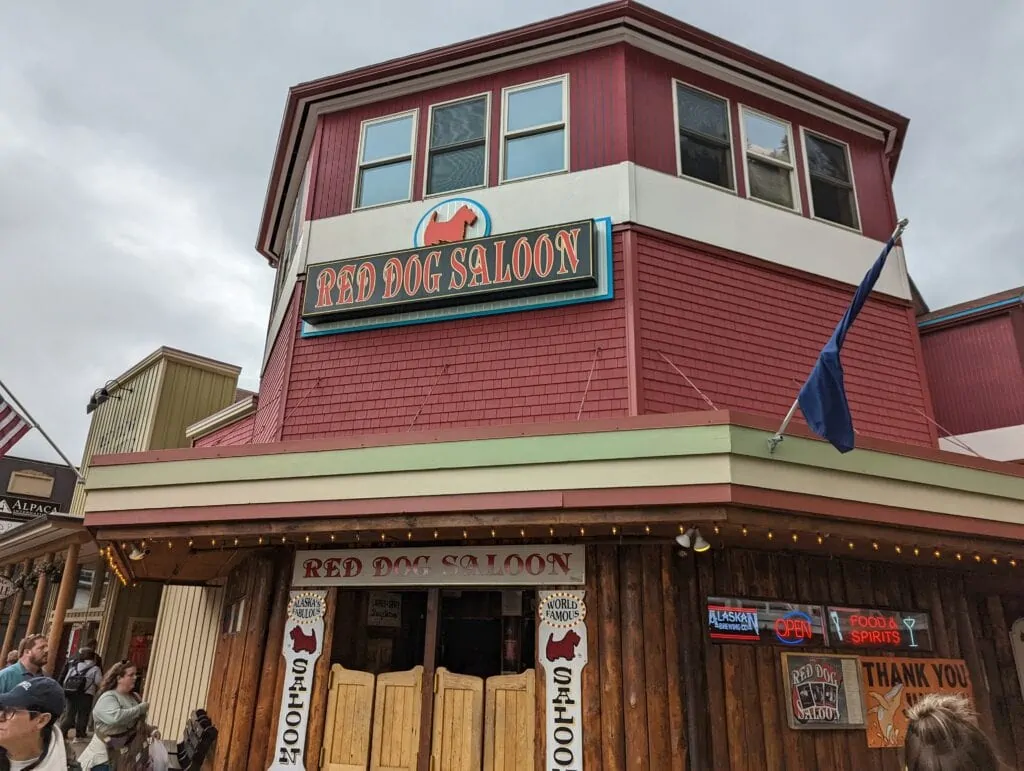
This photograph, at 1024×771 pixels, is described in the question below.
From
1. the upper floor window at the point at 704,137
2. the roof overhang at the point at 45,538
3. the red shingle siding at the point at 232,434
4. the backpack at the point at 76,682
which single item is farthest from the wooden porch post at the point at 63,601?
the upper floor window at the point at 704,137

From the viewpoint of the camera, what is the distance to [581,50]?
11.0 metres

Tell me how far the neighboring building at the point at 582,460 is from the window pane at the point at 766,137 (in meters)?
0.04

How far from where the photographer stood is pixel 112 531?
8.48m

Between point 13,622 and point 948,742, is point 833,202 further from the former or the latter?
point 13,622

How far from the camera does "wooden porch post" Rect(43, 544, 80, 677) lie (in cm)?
1036

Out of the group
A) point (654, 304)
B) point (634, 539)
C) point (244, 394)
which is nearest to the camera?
point (634, 539)

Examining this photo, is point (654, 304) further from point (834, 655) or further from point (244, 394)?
point (244, 394)

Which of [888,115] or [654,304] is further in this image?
[888,115]

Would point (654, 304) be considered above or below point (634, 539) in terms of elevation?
above

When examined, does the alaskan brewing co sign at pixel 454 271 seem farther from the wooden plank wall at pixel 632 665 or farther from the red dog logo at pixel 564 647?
the red dog logo at pixel 564 647

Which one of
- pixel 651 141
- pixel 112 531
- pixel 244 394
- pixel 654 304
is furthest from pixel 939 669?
pixel 244 394

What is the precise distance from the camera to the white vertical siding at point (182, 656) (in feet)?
41.5

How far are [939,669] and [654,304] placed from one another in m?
5.44

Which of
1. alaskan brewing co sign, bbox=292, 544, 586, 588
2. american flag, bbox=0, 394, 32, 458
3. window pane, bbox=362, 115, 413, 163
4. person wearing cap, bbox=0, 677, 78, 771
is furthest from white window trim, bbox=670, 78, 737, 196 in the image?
american flag, bbox=0, 394, 32, 458
